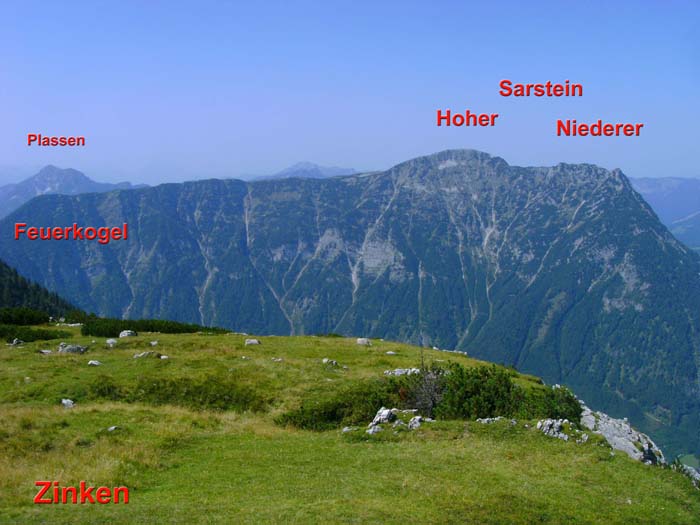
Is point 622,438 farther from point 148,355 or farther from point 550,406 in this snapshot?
point 148,355

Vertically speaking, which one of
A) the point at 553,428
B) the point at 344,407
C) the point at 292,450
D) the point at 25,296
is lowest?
the point at 25,296

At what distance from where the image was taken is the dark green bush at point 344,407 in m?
37.8

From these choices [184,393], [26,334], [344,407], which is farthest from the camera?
[26,334]

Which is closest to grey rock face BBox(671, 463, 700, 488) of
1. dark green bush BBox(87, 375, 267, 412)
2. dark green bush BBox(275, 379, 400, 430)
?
dark green bush BBox(275, 379, 400, 430)

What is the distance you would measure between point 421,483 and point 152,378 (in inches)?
990

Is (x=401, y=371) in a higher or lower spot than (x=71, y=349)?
lower

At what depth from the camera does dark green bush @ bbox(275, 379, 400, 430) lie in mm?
37750

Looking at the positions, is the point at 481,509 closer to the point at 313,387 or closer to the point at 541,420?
the point at 541,420

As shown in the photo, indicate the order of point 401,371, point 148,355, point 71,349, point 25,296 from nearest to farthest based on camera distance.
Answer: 1. point 401,371
2. point 148,355
3. point 71,349
4. point 25,296

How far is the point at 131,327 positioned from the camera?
217 ft

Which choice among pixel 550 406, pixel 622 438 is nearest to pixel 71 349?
pixel 550 406

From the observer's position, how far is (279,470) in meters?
26.9

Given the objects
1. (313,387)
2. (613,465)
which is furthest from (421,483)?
(313,387)

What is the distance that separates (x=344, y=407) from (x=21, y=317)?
47.7 m
